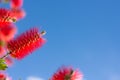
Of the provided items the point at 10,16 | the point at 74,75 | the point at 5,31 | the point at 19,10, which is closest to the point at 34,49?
the point at 74,75

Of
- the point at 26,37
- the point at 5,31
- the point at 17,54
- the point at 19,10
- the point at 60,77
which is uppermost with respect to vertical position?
the point at 26,37

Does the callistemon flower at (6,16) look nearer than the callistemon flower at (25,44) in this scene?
Yes

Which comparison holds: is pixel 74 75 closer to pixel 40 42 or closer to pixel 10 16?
pixel 40 42

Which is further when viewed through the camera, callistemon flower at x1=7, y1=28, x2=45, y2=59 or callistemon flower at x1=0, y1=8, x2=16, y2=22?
callistemon flower at x1=7, y1=28, x2=45, y2=59

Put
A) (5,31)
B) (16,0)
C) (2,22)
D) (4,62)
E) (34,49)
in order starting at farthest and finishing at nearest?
(34,49), (4,62), (2,22), (16,0), (5,31)

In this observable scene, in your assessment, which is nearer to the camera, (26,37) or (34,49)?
(26,37)

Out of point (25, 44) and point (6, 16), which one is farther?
point (25, 44)

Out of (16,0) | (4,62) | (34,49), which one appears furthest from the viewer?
(34,49)

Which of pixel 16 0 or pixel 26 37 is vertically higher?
pixel 26 37
